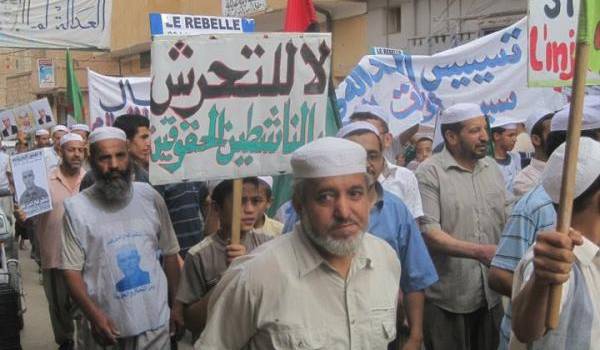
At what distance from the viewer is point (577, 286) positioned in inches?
94.3

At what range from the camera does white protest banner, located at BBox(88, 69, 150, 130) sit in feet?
28.6

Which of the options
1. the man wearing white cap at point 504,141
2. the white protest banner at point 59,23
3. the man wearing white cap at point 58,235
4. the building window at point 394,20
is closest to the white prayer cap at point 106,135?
the man wearing white cap at point 58,235

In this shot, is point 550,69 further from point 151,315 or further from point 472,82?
point 472,82

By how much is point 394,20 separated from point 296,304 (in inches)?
608

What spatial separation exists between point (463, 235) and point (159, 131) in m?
1.92

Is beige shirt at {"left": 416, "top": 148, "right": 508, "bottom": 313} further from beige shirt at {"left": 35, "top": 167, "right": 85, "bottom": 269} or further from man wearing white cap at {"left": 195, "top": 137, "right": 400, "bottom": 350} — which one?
beige shirt at {"left": 35, "top": 167, "right": 85, "bottom": 269}

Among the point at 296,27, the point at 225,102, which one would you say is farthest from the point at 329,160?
the point at 296,27

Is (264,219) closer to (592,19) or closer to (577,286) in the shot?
(577,286)

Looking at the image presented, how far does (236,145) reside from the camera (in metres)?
3.58

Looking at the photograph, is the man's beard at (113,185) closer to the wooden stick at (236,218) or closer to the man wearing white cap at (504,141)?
the wooden stick at (236,218)

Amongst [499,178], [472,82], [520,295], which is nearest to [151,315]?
[499,178]

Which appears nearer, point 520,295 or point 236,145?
point 520,295

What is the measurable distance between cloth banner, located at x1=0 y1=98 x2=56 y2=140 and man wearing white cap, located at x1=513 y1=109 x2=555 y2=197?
9.36 meters

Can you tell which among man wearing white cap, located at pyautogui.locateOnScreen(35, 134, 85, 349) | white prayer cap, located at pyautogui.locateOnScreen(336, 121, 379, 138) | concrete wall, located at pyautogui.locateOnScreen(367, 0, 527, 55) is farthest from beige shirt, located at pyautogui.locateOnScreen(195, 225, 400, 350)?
concrete wall, located at pyautogui.locateOnScreen(367, 0, 527, 55)
